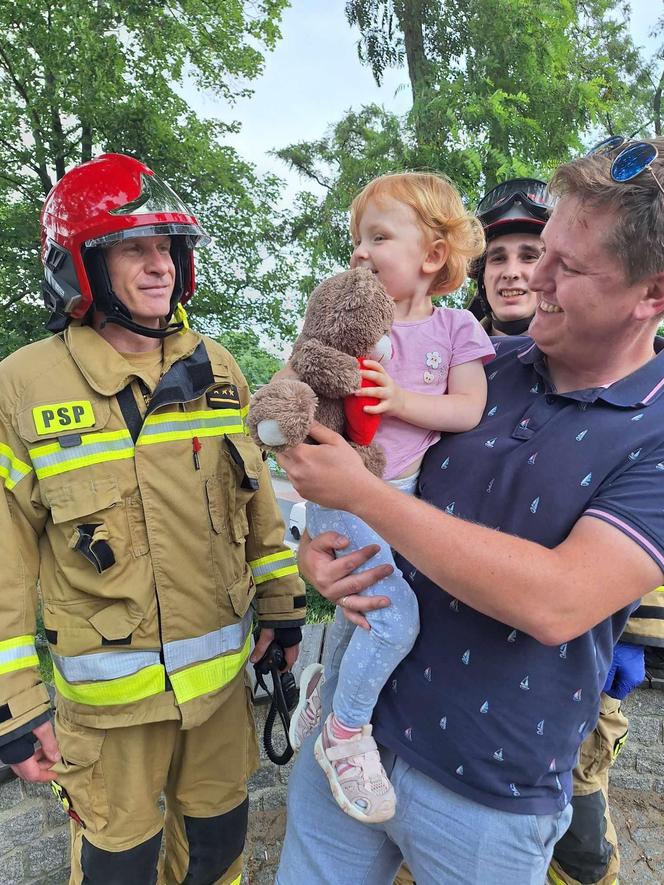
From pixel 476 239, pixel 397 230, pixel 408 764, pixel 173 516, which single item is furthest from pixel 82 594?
pixel 476 239

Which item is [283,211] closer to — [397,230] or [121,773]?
[397,230]

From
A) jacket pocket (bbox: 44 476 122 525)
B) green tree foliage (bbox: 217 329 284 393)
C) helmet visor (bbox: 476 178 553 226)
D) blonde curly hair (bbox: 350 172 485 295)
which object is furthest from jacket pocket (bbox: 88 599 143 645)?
green tree foliage (bbox: 217 329 284 393)

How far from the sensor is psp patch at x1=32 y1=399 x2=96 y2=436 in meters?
1.83

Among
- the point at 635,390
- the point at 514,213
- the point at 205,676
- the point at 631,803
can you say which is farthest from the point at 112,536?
the point at 631,803

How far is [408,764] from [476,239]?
4.78 feet

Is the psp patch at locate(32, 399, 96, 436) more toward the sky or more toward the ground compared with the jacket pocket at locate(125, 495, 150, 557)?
more toward the sky

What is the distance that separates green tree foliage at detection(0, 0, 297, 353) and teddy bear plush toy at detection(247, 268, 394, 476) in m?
5.72

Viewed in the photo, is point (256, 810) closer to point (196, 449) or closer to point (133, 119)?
point (196, 449)

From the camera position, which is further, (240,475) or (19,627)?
(240,475)

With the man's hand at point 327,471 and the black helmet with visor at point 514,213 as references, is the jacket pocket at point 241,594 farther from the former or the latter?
the black helmet with visor at point 514,213

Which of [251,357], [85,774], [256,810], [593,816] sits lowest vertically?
[256,810]

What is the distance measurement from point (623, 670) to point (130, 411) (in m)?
2.00

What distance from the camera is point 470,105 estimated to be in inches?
254

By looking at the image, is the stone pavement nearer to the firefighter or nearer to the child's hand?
the firefighter
